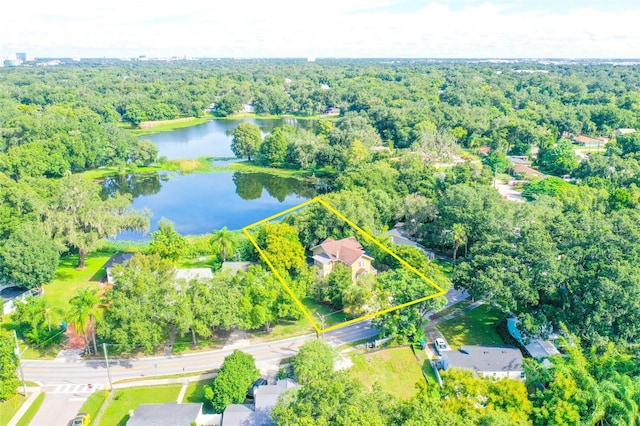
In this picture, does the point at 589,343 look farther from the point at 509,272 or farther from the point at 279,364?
the point at 279,364

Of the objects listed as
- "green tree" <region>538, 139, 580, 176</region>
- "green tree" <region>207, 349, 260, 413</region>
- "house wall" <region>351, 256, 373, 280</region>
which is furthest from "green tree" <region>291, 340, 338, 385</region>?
"green tree" <region>538, 139, 580, 176</region>

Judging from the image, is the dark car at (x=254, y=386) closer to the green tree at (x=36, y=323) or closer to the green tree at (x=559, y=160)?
the green tree at (x=36, y=323)

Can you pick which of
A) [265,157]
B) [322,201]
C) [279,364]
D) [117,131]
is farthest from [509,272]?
[117,131]

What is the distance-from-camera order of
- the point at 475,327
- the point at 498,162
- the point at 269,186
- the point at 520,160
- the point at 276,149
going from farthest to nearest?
the point at 520,160, the point at 276,149, the point at 498,162, the point at 269,186, the point at 475,327

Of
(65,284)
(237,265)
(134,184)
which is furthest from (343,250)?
(134,184)

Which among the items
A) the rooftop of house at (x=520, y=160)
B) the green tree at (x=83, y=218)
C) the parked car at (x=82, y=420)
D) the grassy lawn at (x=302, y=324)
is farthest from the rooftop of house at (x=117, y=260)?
the rooftop of house at (x=520, y=160)

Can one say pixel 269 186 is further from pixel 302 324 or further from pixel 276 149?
pixel 302 324

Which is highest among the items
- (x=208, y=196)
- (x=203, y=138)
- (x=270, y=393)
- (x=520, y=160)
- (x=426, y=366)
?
(x=203, y=138)
